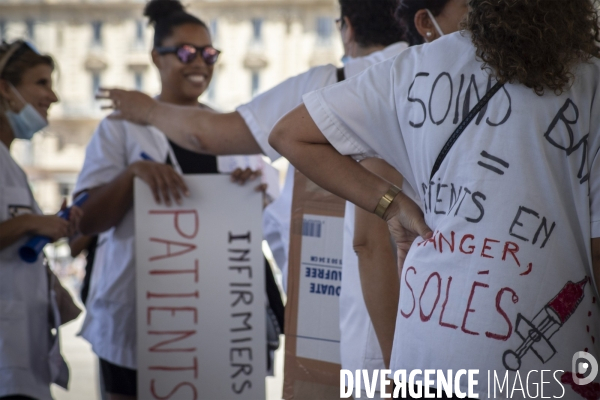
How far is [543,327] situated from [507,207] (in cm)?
24

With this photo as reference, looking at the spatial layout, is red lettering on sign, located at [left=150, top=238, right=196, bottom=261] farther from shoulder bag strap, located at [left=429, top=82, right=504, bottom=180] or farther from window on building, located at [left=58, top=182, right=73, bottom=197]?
window on building, located at [left=58, top=182, right=73, bottom=197]

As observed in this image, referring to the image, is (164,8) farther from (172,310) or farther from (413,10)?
(413,10)

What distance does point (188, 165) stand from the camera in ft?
11.8

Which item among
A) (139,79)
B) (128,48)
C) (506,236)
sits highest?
(128,48)

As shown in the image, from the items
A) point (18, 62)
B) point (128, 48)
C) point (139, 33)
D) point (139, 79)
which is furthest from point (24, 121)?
point (139, 33)

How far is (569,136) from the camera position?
156cm

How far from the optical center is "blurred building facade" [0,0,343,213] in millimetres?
32969

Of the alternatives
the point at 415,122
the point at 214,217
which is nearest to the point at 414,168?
the point at 415,122

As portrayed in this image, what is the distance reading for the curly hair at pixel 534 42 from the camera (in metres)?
1.56

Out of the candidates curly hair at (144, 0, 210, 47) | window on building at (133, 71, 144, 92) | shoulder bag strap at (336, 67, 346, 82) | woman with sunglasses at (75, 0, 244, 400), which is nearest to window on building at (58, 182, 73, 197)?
window on building at (133, 71, 144, 92)

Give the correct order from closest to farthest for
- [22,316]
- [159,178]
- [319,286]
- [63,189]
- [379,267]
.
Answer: [379,267]
[319,286]
[22,316]
[159,178]
[63,189]

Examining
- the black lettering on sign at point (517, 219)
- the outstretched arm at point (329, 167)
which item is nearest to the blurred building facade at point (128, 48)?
the outstretched arm at point (329, 167)

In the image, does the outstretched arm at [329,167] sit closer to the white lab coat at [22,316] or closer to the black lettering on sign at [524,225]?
the black lettering on sign at [524,225]

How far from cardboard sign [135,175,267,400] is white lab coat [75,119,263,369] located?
0.11 metres
